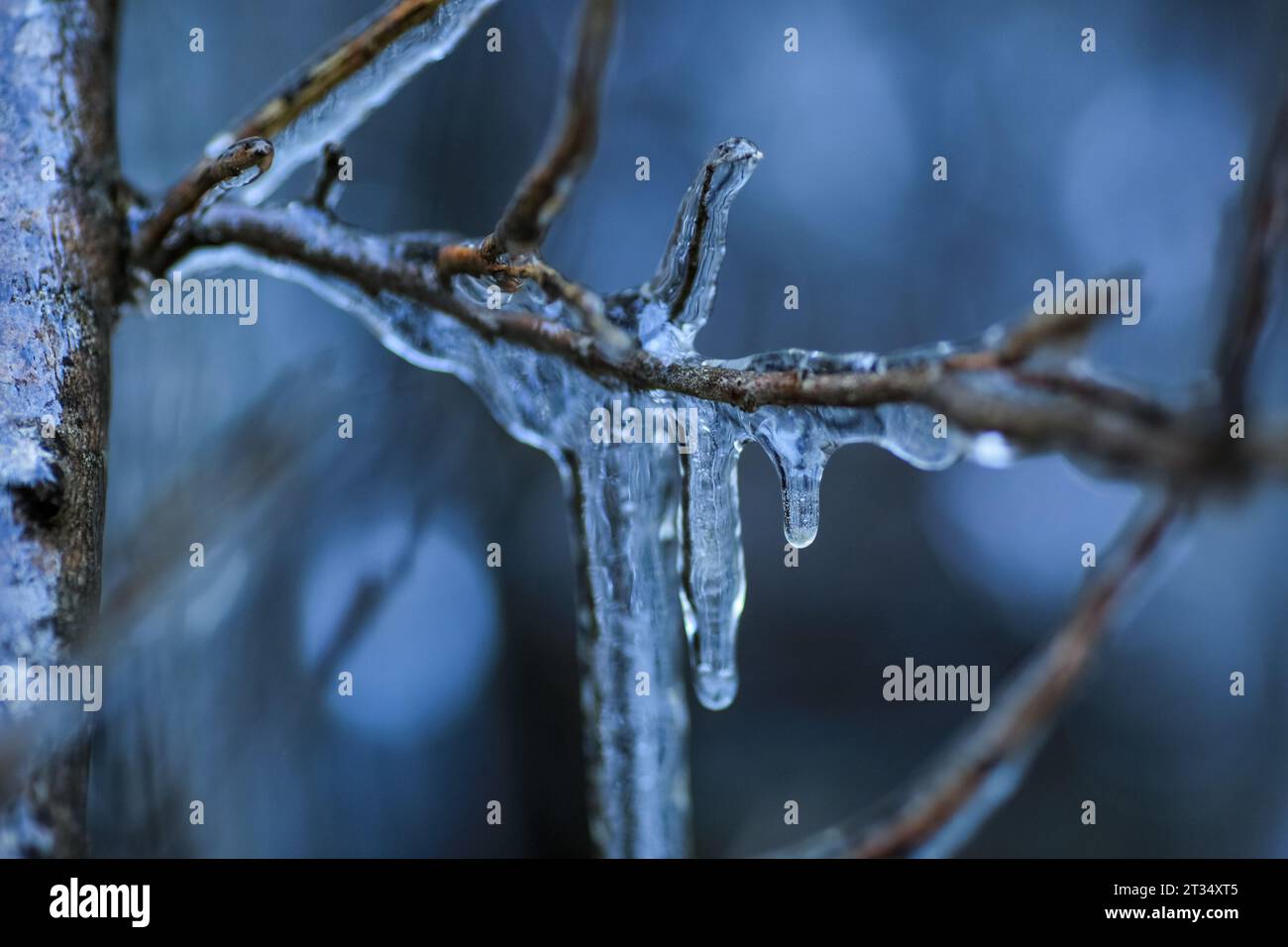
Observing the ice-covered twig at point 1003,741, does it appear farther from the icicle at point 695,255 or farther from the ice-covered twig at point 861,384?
the icicle at point 695,255

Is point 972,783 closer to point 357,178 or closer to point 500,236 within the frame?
point 500,236

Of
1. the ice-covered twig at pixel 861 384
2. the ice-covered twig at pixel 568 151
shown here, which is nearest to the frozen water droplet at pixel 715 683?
the ice-covered twig at pixel 861 384

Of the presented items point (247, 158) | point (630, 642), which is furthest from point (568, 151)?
point (630, 642)

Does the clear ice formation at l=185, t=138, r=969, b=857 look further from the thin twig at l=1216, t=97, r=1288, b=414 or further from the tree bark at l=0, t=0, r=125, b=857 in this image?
the thin twig at l=1216, t=97, r=1288, b=414

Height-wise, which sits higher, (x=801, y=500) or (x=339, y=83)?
(x=339, y=83)

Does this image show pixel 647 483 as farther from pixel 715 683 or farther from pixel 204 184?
pixel 204 184

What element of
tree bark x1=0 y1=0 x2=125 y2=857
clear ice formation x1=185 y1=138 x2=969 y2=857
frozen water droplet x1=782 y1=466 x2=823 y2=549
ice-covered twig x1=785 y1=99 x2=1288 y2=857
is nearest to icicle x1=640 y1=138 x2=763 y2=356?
clear ice formation x1=185 y1=138 x2=969 y2=857
